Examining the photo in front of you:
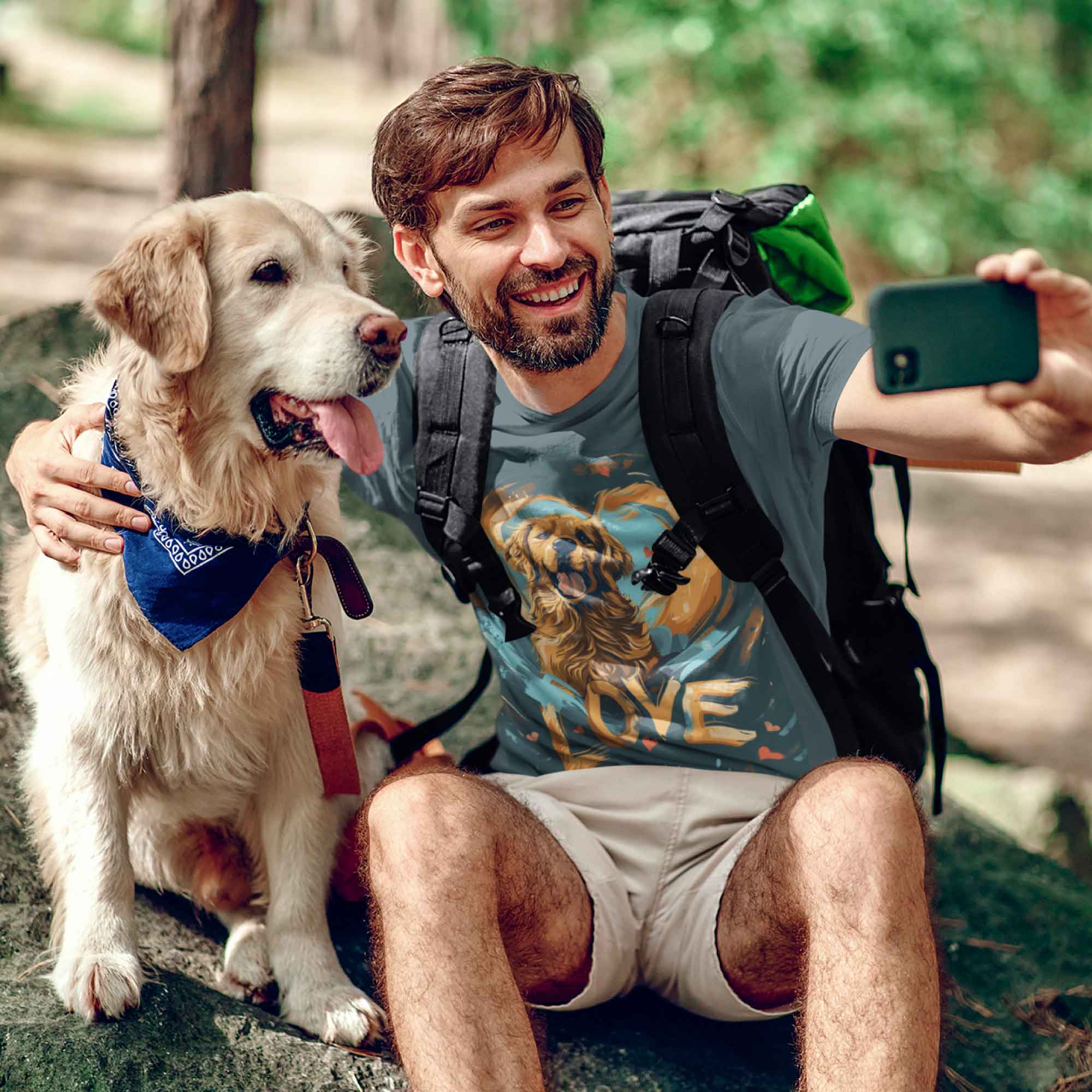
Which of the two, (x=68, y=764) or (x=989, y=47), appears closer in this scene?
(x=68, y=764)

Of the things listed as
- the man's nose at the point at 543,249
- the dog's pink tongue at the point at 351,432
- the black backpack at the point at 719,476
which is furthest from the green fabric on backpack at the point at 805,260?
the dog's pink tongue at the point at 351,432

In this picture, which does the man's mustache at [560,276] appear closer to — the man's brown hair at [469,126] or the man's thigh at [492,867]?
the man's brown hair at [469,126]

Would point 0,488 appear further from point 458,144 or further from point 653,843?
point 653,843

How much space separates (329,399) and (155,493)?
450 millimetres

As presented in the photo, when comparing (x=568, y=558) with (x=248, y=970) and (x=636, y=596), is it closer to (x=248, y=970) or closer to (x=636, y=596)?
(x=636, y=596)

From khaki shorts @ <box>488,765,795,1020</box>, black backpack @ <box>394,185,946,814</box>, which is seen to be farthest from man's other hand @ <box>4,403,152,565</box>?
khaki shorts @ <box>488,765,795,1020</box>

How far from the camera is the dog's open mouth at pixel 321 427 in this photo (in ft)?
8.54

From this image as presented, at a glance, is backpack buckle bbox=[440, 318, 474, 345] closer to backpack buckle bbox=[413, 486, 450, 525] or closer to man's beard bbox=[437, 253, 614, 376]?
man's beard bbox=[437, 253, 614, 376]

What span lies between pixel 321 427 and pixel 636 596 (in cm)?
82

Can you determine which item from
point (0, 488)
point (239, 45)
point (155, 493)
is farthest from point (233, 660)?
point (239, 45)

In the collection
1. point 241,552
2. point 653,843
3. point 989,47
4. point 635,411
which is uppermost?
point 989,47

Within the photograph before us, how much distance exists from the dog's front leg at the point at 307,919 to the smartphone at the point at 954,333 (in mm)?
1779

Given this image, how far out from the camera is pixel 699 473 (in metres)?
2.59

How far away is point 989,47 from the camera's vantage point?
10.5 metres
